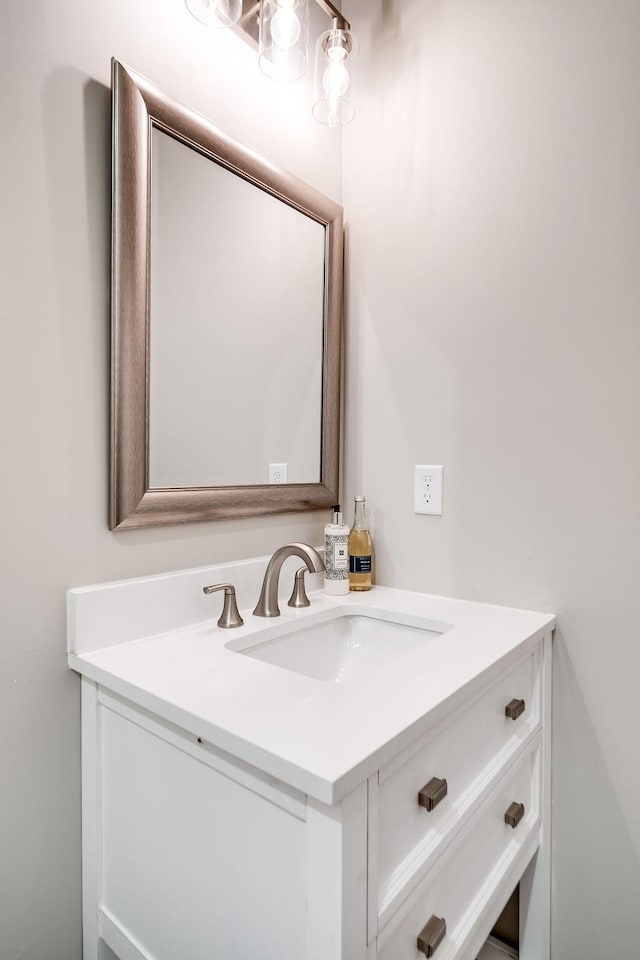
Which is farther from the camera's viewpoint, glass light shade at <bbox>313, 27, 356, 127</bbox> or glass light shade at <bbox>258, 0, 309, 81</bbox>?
glass light shade at <bbox>313, 27, 356, 127</bbox>

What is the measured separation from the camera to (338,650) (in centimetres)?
114

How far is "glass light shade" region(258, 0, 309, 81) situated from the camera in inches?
42.2

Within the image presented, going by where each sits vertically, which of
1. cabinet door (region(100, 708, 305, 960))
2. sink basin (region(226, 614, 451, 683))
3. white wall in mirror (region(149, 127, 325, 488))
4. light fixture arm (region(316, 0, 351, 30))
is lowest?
cabinet door (region(100, 708, 305, 960))

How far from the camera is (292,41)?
3.59 feet

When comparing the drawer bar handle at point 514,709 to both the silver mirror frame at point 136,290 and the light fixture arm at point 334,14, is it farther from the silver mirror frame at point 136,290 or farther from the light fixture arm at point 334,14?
the light fixture arm at point 334,14

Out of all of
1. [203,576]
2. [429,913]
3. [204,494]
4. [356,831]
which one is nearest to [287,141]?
[204,494]

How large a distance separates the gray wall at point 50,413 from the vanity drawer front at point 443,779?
1.78 feet

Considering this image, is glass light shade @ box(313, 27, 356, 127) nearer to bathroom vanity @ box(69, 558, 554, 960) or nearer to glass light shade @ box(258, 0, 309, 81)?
glass light shade @ box(258, 0, 309, 81)

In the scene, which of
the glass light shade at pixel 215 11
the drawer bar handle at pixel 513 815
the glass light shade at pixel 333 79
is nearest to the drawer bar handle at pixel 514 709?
the drawer bar handle at pixel 513 815

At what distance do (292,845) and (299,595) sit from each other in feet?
1.84

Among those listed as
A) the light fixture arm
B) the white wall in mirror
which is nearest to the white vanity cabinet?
the white wall in mirror

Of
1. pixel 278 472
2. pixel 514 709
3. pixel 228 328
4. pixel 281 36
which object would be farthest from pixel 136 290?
pixel 514 709

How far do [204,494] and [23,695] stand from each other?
0.44 metres

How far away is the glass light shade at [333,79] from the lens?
117cm
